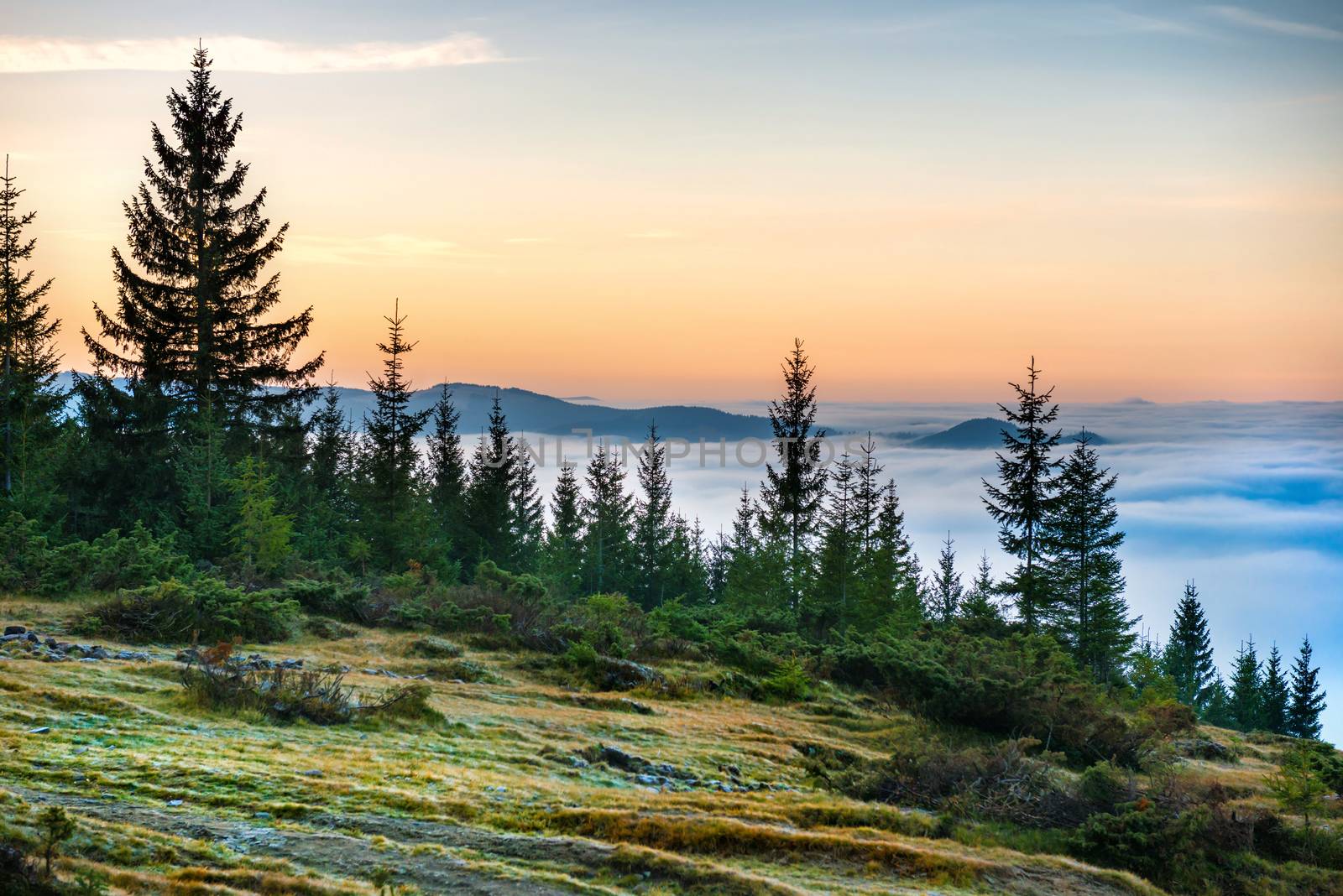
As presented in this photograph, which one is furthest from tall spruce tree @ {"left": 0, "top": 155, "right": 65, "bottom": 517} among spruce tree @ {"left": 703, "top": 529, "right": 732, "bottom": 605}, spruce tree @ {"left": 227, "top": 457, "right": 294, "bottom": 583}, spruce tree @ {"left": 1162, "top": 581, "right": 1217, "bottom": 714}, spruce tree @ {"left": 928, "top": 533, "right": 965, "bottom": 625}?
spruce tree @ {"left": 1162, "top": 581, "right": 1217, "bottom": 714}

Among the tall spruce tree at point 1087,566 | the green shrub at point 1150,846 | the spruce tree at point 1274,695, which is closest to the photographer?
the green shrub at point 1150,846

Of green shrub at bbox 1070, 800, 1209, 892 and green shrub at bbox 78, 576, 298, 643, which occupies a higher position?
green shrub at bbox 78, 576, 298, 643

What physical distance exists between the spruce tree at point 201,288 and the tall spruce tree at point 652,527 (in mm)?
31570

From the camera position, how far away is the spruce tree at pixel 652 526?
204 feet

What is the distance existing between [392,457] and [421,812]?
3854cm

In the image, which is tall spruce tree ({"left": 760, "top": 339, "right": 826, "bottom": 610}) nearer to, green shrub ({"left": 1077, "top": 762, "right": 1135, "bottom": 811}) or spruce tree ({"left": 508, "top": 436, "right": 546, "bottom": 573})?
spruce tree ({"left": 508, "top": 436, "right": 546, "bottom": 573})

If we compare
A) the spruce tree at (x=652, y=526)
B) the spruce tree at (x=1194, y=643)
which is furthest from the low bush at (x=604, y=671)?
the spruce tree at (x=1194, y=643)

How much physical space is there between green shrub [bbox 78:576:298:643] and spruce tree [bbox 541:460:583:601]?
40813mm

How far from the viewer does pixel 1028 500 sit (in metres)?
41.1

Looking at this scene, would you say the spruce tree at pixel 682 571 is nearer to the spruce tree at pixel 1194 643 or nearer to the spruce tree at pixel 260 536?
the spruce tree at pixel 260 536

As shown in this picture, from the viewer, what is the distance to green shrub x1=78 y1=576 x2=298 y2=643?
654 inches

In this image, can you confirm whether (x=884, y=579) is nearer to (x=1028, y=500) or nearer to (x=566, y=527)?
(x=1028, y=500)

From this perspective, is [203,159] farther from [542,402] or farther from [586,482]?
[542,402]

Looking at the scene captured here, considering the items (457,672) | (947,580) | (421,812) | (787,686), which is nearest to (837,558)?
(787,686)
